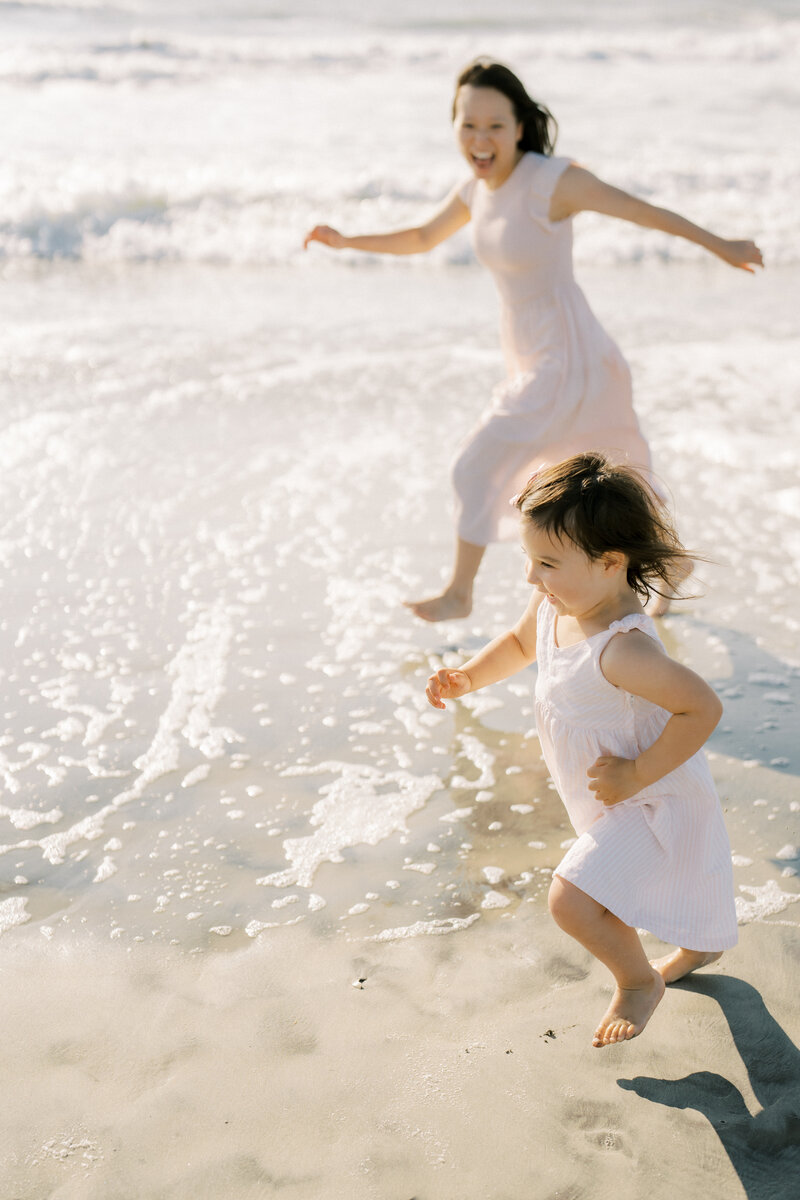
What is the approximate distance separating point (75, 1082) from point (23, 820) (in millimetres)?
944

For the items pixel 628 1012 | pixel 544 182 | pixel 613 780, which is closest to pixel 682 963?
pixel 628 1012

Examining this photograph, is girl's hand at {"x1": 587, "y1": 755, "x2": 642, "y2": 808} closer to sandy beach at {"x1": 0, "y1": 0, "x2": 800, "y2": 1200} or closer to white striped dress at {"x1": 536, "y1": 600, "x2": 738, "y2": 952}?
white striped dress at {"x1": 536, "y1": 600, "x2": 738, "y2": 952}

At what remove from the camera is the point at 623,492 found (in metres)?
2.05

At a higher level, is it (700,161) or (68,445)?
(700,161)

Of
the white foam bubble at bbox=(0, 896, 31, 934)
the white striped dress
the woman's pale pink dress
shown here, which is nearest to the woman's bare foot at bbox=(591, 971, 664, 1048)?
the white striped dress

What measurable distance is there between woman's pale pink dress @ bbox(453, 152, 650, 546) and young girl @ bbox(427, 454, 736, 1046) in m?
1.59

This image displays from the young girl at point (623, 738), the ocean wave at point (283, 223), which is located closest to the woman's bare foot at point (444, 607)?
→ the young girl at point (623, 738)

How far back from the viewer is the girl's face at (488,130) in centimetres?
358

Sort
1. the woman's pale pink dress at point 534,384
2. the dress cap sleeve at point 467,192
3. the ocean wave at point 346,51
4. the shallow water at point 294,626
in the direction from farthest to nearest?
the ocean wave at point 346,51
the dress cap sleeve at point 467,192
the woman's pale pink dress at point 534,384
the shallow water at point 294,626

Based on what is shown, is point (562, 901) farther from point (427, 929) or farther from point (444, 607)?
point (444, 607)

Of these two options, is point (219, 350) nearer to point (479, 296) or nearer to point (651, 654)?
point (479, 296)

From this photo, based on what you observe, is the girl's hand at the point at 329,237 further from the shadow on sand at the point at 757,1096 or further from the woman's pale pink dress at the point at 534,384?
the shadow on sand at the point at 757,1096

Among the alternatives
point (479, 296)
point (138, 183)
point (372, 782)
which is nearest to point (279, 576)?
point (372, 782)

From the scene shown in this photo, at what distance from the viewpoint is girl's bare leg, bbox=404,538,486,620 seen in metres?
3.80
